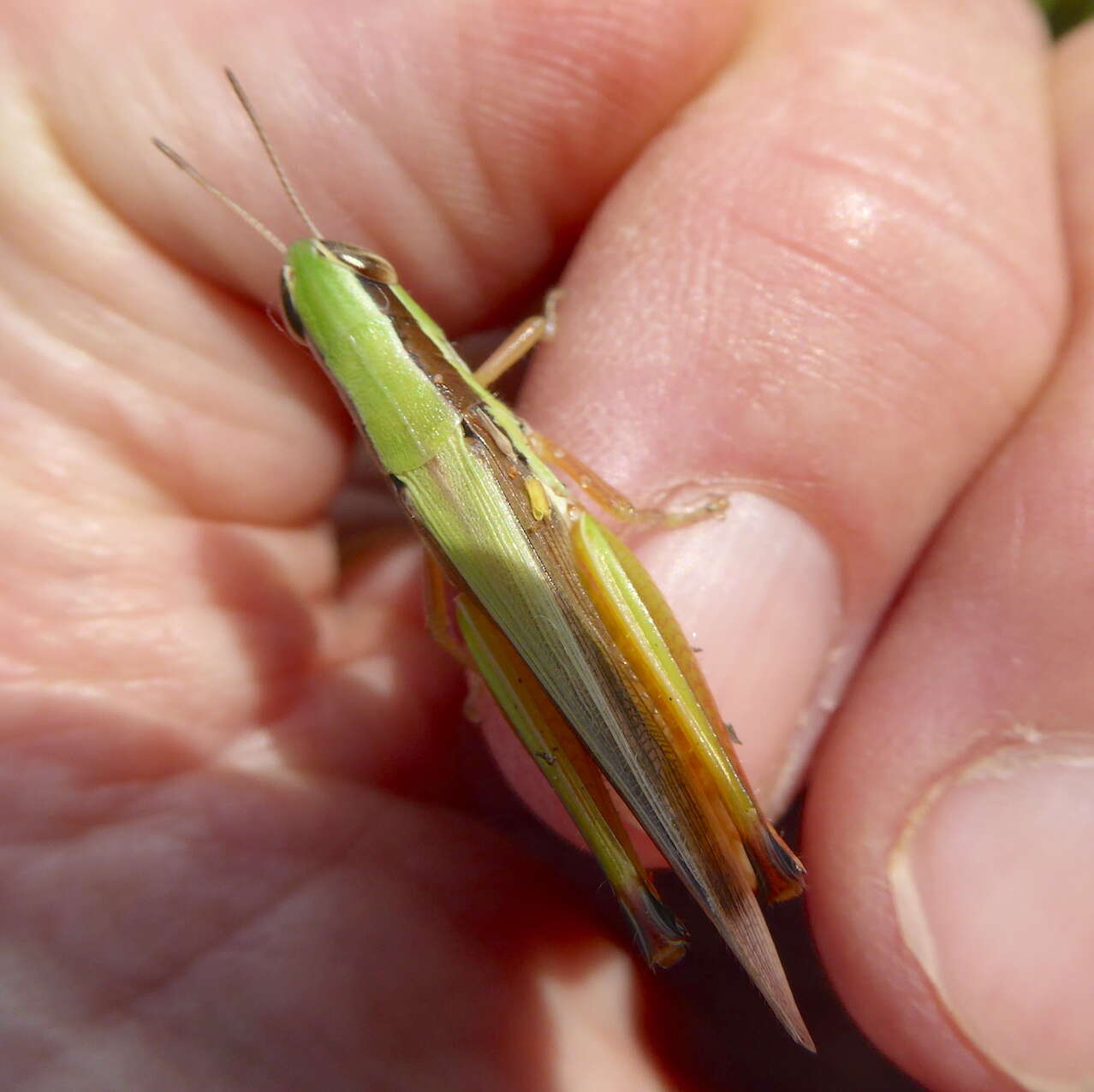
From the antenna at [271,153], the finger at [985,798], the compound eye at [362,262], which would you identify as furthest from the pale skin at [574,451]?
the compound eye at [362,262]

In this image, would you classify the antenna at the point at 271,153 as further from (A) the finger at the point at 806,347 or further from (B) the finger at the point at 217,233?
(A) the finger at the point at 806,347

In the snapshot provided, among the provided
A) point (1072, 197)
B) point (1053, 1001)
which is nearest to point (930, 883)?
point (1053, 1001)

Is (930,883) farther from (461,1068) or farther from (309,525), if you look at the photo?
(309,525)

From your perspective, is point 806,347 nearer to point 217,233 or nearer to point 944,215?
point 944,215

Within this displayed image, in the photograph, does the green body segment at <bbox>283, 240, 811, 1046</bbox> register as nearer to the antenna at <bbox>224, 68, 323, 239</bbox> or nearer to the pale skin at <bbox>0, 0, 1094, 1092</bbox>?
the antenna at <bbox>224, 68, 323, 239</bbox>

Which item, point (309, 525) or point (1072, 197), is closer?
point (1072, 197)

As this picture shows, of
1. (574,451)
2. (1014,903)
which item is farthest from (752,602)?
(1014,903)
